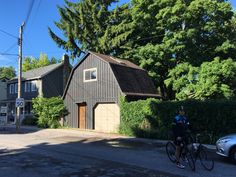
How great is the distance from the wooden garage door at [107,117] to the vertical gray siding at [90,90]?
0.44 meters

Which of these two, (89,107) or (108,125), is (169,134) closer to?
(108,125)

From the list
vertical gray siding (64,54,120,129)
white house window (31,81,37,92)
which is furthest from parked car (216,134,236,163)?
white house window (31,81,37,92)

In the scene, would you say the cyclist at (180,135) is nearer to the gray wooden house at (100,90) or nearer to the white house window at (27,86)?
the gray wooden house at (100,90)

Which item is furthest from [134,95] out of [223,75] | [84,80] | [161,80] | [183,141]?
[183,141]

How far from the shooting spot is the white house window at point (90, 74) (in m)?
26.7

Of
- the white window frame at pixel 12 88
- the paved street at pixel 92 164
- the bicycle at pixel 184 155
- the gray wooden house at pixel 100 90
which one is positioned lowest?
the paved street at pixel 92 164

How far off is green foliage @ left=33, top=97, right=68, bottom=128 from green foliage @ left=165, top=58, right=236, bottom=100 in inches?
426

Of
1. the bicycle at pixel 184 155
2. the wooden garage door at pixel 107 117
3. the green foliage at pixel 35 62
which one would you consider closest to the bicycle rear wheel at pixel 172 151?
the bicycle at pixel 184 155

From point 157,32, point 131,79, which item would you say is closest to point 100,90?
point 131,79

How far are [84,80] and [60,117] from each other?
4.43m

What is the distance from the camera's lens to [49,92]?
40.0 meters

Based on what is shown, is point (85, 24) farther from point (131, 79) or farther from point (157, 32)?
point (131, 79)

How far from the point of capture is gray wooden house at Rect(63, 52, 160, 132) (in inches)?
971

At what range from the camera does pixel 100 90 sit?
25875 millimetres
